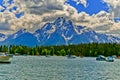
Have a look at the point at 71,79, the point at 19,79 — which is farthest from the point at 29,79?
the point at 71,79

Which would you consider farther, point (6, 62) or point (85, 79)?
point (6, 62)

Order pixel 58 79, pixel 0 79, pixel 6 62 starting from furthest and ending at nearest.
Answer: pixel 6 62, pixel 58 79, pixel 0 79

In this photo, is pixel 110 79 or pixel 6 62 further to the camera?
pixel 6 62

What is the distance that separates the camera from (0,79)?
85812 millimetres

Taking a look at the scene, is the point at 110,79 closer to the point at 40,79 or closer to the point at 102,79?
the point at 102,79

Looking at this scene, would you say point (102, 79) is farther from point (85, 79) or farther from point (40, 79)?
point (40, 79)

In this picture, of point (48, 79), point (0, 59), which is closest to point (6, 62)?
point (0, 59)

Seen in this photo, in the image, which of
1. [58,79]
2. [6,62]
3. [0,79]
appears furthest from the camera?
[6,62]

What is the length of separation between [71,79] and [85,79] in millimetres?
3803

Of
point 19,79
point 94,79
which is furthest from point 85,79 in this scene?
point 19,79

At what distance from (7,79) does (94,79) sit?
23.3 metres

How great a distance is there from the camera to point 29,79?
3516 inches

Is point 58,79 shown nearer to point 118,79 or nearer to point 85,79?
point 85,79

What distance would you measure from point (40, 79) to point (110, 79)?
63.7 ft
